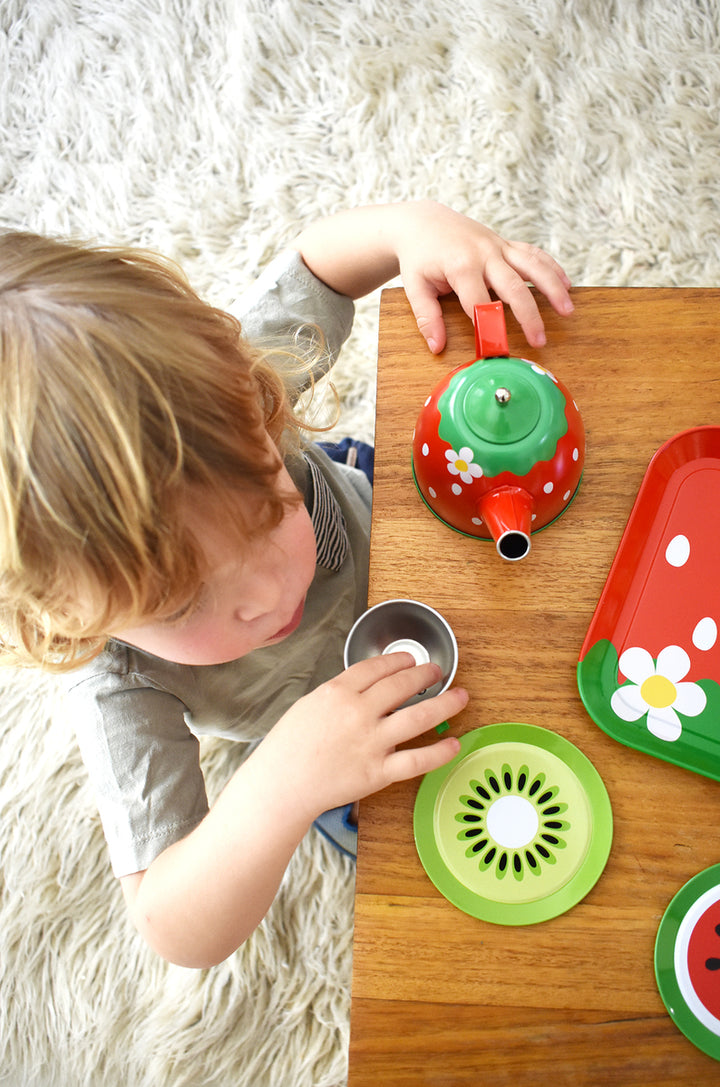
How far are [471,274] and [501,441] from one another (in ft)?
0.57

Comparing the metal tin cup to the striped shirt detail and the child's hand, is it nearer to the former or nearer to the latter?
the child's hand

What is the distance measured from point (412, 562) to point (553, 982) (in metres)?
0.24

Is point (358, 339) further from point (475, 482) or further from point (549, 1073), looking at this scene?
point (549, 1073)

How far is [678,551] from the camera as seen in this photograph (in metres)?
0.46

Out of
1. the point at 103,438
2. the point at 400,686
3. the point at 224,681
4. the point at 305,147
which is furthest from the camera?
the point at 305,147

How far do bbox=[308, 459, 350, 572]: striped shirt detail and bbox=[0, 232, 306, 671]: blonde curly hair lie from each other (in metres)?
0.19

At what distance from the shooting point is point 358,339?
1.01 meters

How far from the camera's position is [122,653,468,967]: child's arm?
423 millimetres

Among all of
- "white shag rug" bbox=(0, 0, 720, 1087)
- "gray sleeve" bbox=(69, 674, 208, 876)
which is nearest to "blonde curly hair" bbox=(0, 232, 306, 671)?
"gray sleeve" bbox=(69, 674, 208, 876)

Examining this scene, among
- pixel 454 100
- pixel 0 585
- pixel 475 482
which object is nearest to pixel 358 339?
pixel 454 100

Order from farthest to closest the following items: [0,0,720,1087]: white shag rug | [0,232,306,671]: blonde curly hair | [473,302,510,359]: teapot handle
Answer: [0,0,720,1087]: white shag rug
[473,302,510,359]: teapot handle
[0,232,306,671]: blonde curly hair

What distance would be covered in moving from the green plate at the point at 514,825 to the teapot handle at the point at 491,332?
21cm

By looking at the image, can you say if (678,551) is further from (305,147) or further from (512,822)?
(305,147)

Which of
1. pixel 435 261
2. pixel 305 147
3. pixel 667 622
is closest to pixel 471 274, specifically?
pixel 435 261
